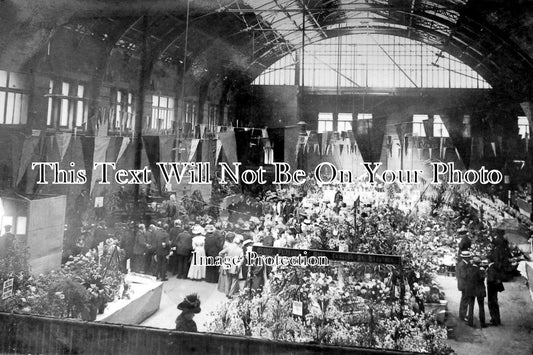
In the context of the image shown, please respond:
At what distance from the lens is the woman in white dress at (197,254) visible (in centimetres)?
677

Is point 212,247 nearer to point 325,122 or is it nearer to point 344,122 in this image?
point 325,122

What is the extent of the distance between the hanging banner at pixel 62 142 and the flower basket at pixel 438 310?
6.79 metres

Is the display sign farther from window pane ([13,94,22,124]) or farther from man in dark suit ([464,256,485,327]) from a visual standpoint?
window pane ([13,94,22,124])

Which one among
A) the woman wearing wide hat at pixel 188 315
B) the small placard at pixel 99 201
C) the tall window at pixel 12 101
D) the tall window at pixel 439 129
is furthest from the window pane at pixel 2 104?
the tall window at pixel 439 129

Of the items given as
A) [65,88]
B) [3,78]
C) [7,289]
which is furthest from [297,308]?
[3,78]

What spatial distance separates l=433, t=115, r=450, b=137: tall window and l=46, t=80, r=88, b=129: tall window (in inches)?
250

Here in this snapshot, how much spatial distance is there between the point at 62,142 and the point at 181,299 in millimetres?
3679

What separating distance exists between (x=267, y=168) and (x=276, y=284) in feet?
6.47

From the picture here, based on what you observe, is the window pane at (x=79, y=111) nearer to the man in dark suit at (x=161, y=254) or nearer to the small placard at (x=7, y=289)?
the man in dark suit at (x=161, y=254)

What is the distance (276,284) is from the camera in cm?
644

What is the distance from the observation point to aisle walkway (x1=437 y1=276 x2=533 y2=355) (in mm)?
5785

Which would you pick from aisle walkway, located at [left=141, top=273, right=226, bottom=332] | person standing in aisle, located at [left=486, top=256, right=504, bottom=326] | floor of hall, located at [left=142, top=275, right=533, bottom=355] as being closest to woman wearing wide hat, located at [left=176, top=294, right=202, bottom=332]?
aisle walkway, located at [left=141, top=273, right=226, bottom=332]

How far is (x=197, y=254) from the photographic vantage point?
22.6 feet

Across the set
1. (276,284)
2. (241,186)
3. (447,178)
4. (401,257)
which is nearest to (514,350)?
(401,257)
